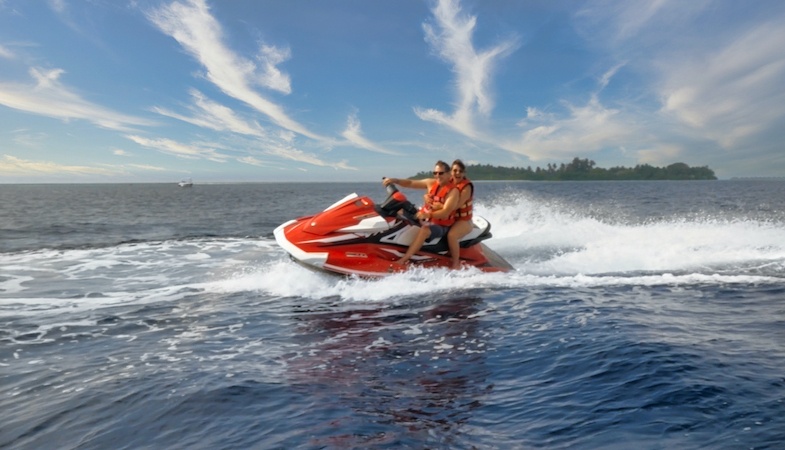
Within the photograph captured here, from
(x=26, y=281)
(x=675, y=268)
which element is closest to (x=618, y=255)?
(x=675, y=268)

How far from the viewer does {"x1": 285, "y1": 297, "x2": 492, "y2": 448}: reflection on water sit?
12.9 ft

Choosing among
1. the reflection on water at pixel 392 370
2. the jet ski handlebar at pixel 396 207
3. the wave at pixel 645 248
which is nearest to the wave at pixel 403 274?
the wave at pixel 645 248

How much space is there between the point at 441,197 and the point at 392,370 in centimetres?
441

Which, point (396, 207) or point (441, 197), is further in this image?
point (441, 197)

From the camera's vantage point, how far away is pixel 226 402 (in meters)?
4.48

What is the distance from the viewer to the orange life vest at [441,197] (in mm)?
9038

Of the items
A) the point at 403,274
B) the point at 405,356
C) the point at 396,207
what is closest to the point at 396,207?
the point at 396,207

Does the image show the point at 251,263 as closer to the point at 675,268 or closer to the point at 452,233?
the point at 452,233

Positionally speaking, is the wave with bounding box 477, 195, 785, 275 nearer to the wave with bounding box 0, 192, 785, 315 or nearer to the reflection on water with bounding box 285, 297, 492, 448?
the wave with bounding box 0, 192, 785, 315

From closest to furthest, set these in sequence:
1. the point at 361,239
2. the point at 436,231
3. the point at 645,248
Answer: the point at 361,239 → the point at 436,231 → the point at 645,248

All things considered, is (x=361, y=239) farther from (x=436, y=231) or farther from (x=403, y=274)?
(x=436, y=231)

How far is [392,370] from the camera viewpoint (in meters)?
5.16

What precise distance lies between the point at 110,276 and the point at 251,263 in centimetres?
279

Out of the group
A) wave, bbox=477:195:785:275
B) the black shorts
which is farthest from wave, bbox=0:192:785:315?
the black shorts
